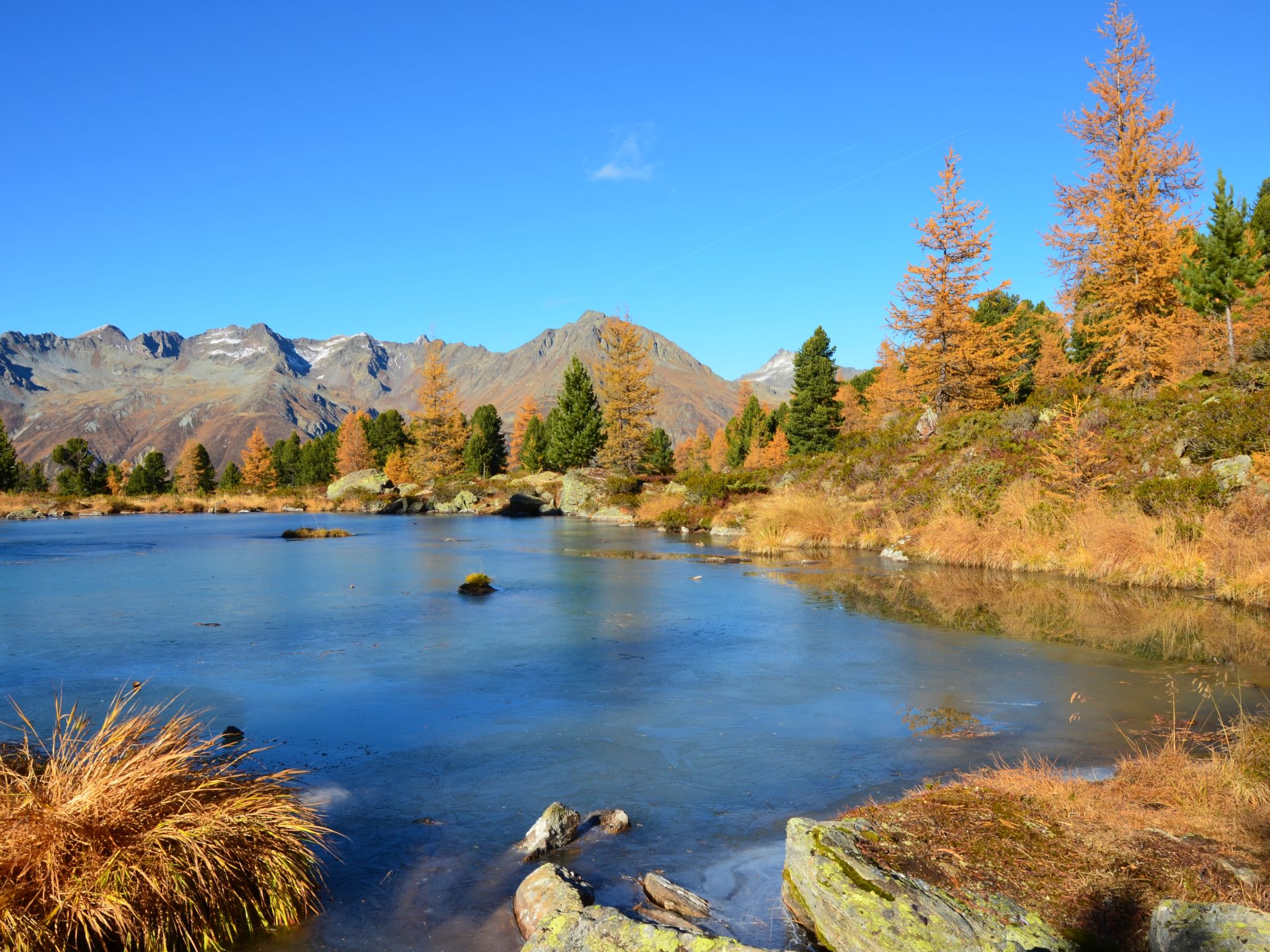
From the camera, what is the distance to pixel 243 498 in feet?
224

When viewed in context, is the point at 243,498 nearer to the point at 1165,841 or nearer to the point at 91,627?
the point at 91,627

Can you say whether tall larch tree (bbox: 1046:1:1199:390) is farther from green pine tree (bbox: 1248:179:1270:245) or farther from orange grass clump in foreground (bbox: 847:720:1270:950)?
orange grass clump in foreground (bbox: 847:720:1270:950)

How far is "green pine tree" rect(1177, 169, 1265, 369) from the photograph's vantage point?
27688 mm

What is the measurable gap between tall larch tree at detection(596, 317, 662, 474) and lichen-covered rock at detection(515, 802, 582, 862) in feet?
186

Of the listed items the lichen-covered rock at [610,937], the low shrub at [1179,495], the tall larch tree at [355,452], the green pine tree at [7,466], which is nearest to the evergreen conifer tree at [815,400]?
the low shrub at [1179,495]

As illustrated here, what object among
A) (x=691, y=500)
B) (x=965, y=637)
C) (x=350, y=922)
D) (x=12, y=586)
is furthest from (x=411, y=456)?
(x=350, y=922)

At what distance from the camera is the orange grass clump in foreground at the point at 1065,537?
51.2 feet

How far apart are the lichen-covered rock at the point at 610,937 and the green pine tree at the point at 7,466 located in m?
77.1

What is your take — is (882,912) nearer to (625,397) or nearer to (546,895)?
(546,895)

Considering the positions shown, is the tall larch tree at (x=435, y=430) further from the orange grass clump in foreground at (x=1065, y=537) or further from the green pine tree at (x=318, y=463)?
the orange grass clump in foreground at (x=1065, y=537)

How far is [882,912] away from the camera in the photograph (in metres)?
3.89

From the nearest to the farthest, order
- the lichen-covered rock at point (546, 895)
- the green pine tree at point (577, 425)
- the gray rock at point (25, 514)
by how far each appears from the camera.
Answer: the lichen-covered rock at point (546, 895)
the gray rock at point (25, 514)
the green pine tree at point (577, 425)

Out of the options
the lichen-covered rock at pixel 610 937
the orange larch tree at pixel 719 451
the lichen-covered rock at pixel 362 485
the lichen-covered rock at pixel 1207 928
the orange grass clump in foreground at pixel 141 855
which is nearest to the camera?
the lichen-covered rock at pixel 1207 928

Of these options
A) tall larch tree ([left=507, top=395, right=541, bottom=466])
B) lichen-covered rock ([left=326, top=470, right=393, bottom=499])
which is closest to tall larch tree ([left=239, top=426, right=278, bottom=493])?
lichen-covered rock ([left=326, top=470, right=393, bottom=499])
